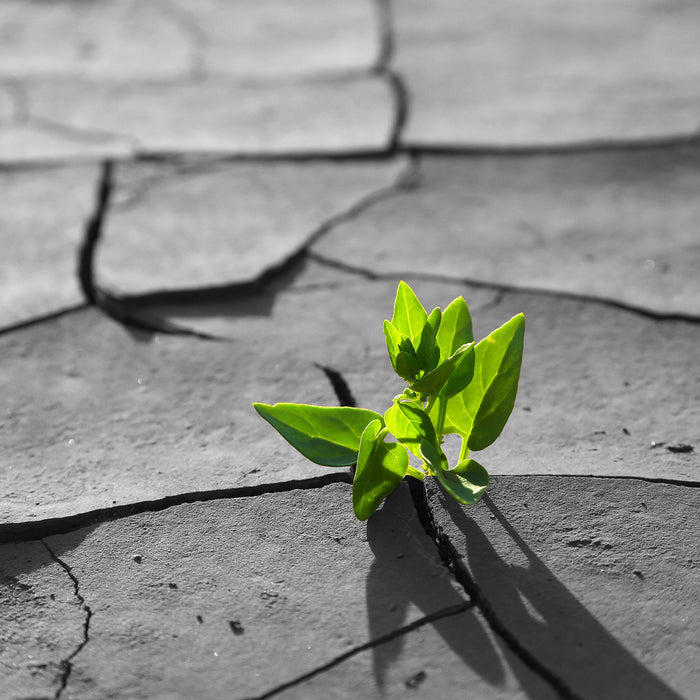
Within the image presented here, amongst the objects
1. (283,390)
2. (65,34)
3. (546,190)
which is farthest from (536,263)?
(65,34)

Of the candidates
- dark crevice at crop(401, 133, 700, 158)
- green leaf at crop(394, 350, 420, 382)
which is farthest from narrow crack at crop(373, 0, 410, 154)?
green leaf at crop(394, 350, 420, 382)

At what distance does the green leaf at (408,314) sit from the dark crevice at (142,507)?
0.28 m

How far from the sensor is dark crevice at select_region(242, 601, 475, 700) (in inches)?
42.2

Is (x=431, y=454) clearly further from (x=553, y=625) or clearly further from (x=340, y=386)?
(x=340, y=386)

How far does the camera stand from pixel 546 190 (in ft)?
7.57

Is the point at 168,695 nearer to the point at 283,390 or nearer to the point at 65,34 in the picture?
the point at 283,390

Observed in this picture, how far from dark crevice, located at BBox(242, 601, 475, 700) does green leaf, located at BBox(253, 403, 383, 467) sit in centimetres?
23

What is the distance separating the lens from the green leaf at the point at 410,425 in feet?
3.98

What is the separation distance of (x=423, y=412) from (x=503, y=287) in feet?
2.54

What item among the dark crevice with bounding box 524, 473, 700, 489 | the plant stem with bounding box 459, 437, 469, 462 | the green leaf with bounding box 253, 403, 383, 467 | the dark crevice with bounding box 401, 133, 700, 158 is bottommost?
the dark crevice with bounding box 524, 473, 700, 489

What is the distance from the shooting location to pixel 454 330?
4.15 ft

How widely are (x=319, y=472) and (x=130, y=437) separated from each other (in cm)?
35

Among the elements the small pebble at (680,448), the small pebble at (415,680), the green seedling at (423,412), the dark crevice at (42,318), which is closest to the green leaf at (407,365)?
the green seedling at (423,412)

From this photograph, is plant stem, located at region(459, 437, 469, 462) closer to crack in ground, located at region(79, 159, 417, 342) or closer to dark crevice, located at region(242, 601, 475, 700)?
dark crevice, located at region(242, 601, 475, 700)
